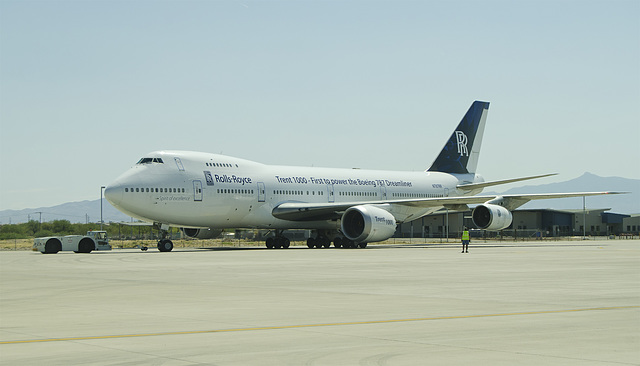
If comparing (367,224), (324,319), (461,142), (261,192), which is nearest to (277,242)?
(261,192)

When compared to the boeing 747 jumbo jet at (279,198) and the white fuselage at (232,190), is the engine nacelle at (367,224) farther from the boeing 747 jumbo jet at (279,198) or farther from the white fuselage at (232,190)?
the white fuselage at (232,190)

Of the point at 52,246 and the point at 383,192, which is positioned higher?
the point at 383,192

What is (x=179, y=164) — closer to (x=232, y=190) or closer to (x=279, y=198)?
(x=232, y=190)

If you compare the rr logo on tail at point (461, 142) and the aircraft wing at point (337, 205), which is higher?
the rr logo on tail at point (461, 142)

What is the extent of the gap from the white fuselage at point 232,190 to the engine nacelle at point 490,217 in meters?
4.45

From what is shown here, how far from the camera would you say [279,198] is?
1785 inches

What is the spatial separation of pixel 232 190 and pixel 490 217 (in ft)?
49.2

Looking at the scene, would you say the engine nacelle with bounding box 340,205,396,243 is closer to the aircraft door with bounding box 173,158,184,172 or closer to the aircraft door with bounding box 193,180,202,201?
the aircraft door with bounding box 193,180,202,201

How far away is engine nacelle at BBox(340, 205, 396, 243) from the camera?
4234cm

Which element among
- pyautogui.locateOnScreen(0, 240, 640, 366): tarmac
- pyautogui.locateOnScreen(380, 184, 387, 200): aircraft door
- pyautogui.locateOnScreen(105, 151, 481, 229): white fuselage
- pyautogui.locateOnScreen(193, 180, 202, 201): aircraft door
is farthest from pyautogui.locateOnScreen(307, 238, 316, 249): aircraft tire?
pyautogui.locateOnScreen(0, 240, 640, 366): tarmac

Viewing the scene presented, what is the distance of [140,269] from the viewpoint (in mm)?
23922

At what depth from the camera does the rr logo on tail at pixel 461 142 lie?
58812mm

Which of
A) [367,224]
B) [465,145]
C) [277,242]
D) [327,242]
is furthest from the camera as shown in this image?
[465,145]

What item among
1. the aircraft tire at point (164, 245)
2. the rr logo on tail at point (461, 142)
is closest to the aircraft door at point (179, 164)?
the aircraft tire at point (164, 245)
